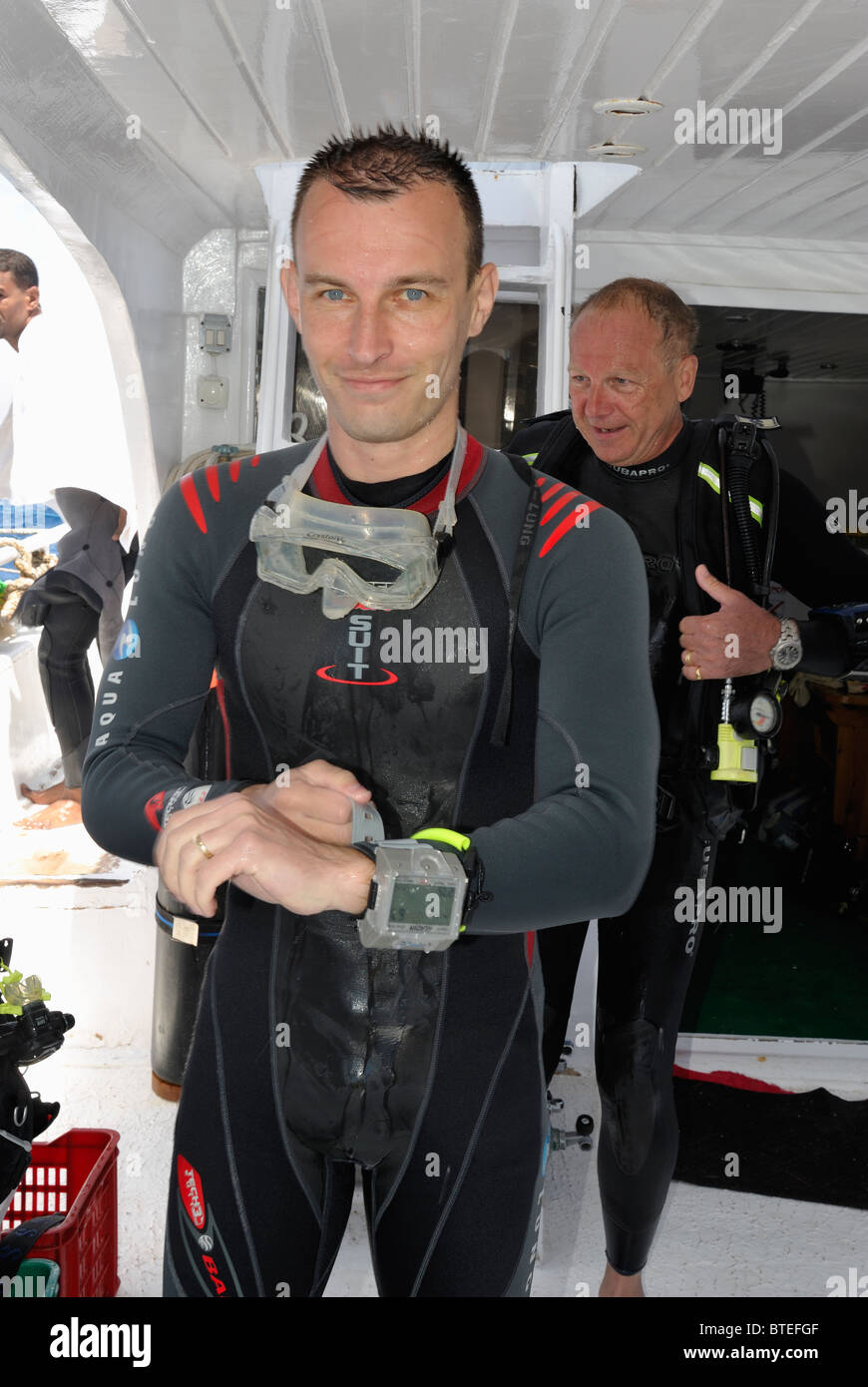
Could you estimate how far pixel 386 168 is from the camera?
1255mm

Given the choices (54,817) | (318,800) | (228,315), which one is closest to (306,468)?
(318,800)

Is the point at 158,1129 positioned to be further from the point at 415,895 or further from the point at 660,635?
the point at 415,895

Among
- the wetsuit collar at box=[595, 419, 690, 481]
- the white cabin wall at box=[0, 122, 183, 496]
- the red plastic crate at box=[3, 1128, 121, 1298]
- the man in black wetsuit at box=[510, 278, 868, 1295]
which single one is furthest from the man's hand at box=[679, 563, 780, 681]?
the white cabin wall at box=[0, 122, 183, 496]

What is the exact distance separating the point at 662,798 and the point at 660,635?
37 cm

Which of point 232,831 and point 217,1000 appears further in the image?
point 217,1000

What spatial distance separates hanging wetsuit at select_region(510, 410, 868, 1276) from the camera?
90.1 inches

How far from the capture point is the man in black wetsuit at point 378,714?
125cm

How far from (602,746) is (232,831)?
0.40 metres

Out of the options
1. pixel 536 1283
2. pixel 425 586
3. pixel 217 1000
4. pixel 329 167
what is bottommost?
pixel 536 1283

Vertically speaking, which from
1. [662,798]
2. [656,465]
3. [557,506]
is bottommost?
[662,798]

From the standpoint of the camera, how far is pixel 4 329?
4.47 m

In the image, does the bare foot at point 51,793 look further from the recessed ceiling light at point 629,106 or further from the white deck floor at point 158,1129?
the recessed ceiling light at point 629,106
